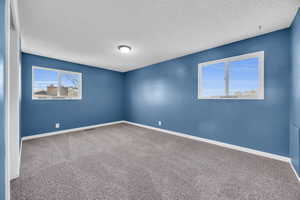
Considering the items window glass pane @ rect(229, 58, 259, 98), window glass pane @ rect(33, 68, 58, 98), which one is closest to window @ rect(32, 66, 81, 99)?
window glass pane @ rect(33, 68, 58, 98)

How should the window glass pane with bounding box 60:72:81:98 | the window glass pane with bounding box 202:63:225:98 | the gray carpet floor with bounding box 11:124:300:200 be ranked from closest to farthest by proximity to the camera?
the gray carpet floor with bounding box 11:124:300:200 < the window glass pane with bounding box 202:63:225:98 < the window glass pane with bounding box 60:72:81:98

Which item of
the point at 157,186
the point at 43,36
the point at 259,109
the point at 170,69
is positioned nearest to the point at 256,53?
the point at 259,109

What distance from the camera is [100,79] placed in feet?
15.7

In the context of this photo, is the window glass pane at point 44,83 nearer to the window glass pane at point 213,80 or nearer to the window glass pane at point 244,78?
the window glass pane at point 213,80

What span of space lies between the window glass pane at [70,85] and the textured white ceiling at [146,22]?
1.14 m

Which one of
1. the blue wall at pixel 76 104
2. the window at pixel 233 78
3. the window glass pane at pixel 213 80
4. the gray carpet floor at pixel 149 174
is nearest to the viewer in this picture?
the gray carpet floor at pixel 149 174

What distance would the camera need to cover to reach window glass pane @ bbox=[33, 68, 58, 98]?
3488 mm

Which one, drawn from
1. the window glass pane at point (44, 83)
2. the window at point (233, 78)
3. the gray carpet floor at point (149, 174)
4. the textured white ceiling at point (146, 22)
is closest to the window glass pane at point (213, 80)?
the window at point (233, 78)

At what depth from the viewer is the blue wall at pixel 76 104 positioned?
3.30 m

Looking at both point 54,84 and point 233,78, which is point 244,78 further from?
point 54,84

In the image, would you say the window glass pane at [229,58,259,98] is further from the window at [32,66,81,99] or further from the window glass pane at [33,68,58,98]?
the window glass pane at [33,68,58,98]

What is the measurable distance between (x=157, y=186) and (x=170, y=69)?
10.6 feet

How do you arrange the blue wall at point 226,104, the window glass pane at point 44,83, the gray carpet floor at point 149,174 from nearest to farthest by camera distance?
the gray carpet floor at point 149,174 < the blue wall at point 226,104 < the window glass pane at point 44,83

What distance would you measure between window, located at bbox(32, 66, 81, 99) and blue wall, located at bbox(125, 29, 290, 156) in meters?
2.46
